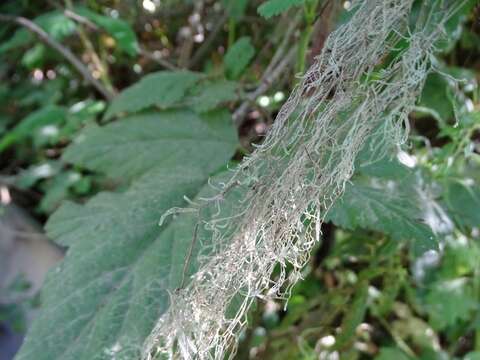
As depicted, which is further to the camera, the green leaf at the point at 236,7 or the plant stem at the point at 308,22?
the green leaf at the point at 236,7

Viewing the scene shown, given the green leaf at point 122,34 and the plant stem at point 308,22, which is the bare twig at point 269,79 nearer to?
the plant stem at point 308,22

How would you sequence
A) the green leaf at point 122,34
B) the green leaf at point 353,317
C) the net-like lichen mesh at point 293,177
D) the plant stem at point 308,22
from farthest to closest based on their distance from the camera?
1. the green leaf at point 122,34
2. the green leaf at point 353,317
3. the plant stem at point 308,22
4. the net-like lichen mesh at point 293,177

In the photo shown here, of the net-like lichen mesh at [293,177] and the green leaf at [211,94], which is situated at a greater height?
the net-like lichen mesh at [293,177]

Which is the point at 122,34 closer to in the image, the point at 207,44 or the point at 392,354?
the point at 207,44

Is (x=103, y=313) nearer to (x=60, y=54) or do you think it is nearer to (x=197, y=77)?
(x=197, y=77)

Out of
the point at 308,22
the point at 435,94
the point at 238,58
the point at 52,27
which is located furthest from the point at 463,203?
the point at 52,27

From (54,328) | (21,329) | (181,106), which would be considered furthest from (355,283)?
(21,329)

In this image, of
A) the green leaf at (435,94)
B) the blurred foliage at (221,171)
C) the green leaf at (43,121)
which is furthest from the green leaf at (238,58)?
the green leaf at (43,121)
